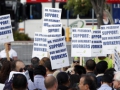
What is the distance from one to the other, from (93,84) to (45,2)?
29.8 meters

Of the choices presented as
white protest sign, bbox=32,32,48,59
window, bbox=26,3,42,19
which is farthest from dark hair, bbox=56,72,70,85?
window, bbox=26,3,42,19

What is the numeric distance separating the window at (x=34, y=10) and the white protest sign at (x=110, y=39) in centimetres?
2492

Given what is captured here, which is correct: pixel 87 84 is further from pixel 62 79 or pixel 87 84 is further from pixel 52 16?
pixel 52 16

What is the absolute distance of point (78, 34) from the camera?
13.7 metres

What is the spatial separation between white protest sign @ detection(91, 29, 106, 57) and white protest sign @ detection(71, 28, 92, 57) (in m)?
0.32

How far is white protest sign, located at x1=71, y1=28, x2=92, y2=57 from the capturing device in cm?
1335

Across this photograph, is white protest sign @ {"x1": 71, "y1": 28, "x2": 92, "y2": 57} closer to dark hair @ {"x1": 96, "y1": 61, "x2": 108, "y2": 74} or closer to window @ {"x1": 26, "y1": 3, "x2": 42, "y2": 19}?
dark hair @ {"x1": 96, "y1": 61, "x2": 108, "y2": 74}

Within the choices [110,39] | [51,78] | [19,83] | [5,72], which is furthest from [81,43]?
[19,83]

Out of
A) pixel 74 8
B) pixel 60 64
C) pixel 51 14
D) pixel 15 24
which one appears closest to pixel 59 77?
pixel 60 64

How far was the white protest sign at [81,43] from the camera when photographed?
13.4m

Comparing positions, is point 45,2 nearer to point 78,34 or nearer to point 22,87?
point 78,34

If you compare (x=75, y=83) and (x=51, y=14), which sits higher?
(x=51, y=14)

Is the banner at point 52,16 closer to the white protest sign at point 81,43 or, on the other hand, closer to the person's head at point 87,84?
the white protest sign at point 81,43

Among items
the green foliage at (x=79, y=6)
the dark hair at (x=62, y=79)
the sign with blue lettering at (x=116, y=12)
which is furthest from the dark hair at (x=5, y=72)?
the green foliage at (x=79, y=6)
